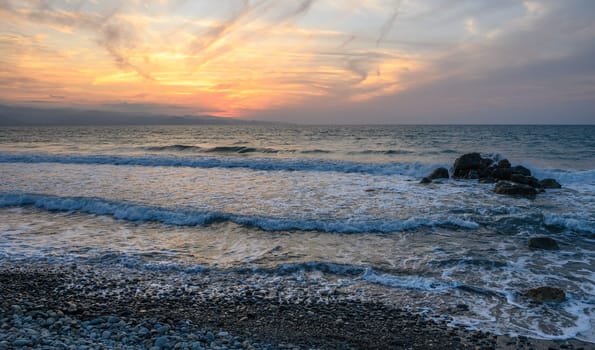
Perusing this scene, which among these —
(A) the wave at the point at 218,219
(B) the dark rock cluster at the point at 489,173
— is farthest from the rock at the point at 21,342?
(B) the dark rock cluster at the point at 489,173

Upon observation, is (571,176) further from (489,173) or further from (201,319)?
(201,319)

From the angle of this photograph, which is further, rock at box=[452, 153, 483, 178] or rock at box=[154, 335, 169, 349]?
rock at box=[452, 153, 483, 178]

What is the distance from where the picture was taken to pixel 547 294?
6273 mm

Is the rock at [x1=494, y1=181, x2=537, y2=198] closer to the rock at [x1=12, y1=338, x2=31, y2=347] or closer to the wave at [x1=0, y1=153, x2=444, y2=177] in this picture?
the wave at [x1=0, y1=153, x2=444, y2=177]

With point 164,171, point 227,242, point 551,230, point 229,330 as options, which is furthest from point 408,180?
point 229,330

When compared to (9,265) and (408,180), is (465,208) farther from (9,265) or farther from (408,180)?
(9,265)

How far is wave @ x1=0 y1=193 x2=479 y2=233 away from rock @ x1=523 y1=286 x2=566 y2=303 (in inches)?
175

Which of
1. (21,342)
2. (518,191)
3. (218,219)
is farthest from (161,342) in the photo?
(518,191)

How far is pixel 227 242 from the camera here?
9594 millimetres

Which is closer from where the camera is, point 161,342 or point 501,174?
point 161,342

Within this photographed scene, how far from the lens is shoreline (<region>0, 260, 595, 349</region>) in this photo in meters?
4.91

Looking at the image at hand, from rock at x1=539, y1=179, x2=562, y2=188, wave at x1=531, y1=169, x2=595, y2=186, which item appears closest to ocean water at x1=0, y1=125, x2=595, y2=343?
rock at x1=539, y1=179, x2=562, y2=188

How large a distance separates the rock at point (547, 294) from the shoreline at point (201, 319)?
4.35 feet

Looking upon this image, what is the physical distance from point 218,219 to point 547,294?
27.8 feet
